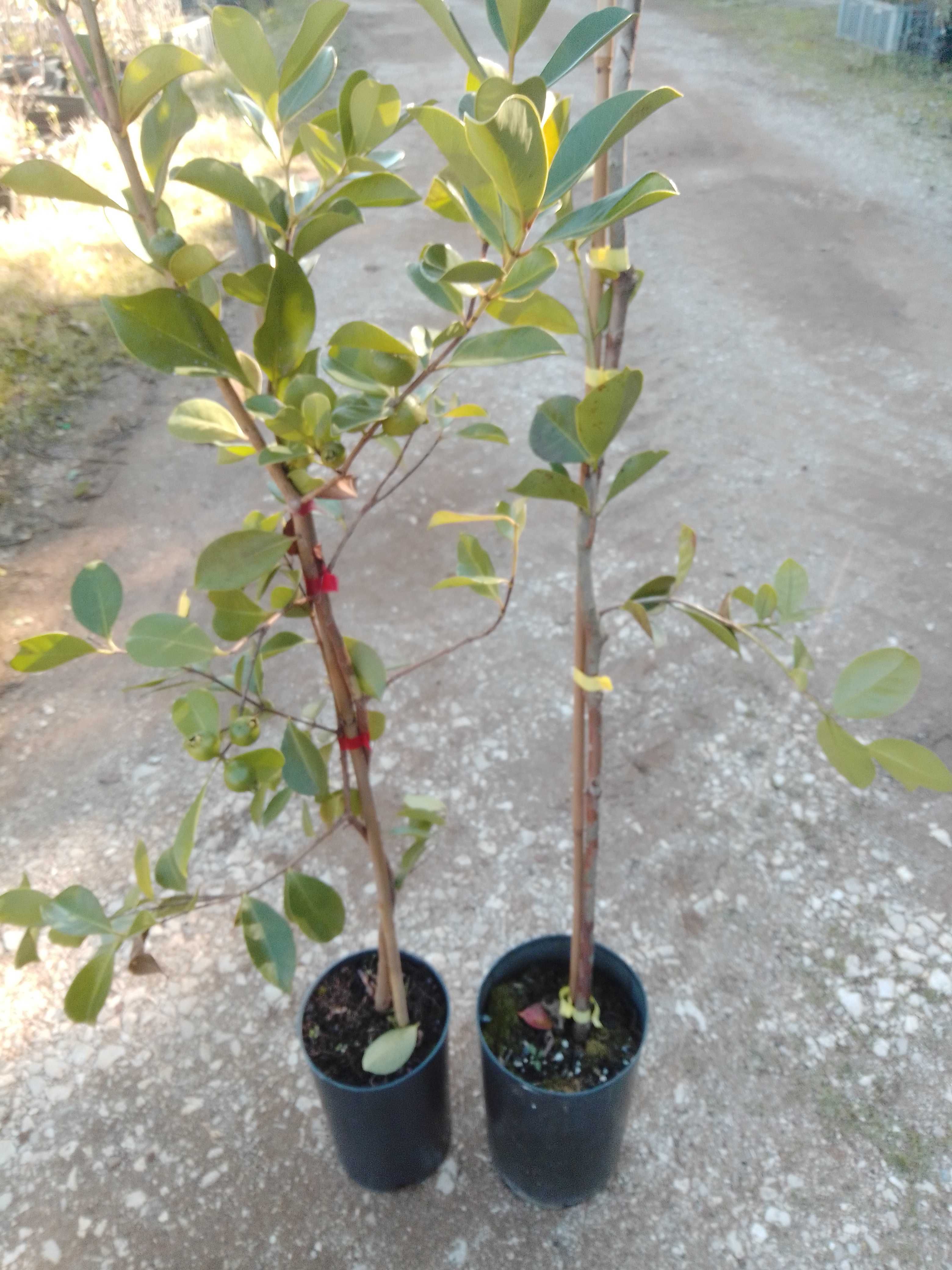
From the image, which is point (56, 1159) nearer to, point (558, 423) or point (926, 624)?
point (558, 423)

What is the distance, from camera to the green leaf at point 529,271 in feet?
2.26

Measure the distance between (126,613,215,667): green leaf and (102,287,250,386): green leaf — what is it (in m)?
Result: 0.24

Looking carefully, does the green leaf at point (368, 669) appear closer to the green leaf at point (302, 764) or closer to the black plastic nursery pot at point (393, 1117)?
the green leaf at point (302, 764)

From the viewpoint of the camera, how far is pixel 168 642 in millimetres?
889

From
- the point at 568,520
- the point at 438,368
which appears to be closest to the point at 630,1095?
the point at 438,368

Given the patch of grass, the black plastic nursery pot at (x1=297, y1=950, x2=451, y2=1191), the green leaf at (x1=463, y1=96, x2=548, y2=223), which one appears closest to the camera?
the green leaf at (x1=463, y1=96, x2=548, y2=223)

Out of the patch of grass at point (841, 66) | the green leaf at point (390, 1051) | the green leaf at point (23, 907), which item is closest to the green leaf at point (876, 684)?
the green leaf at point (390, 1051)

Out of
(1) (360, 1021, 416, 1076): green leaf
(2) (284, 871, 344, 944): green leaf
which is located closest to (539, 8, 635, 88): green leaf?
(2) (284, 871, 344, 944): green leaf

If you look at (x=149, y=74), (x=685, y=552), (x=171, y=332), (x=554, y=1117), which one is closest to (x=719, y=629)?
(x=685, y=552)

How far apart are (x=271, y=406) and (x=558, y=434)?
0.86ft

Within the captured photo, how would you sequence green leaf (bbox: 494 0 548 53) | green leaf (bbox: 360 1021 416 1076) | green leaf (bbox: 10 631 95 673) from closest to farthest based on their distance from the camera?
green leaf (bbox: 494 0 548 53), green leaf (bbox: 10 631 95 673), green leaf (bbox: 360 1021 416 1076)

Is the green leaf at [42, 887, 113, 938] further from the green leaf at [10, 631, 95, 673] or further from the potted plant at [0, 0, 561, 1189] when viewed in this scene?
the green leaf at [10, 631, 95, 673]

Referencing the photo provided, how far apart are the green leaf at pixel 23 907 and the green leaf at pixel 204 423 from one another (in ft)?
1.64

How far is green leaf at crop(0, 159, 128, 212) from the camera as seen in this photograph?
2.31 ft
